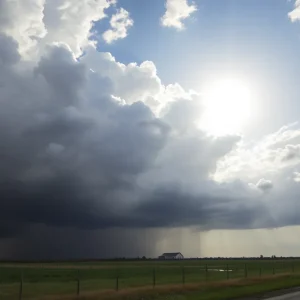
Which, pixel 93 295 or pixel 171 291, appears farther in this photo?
pixel 171 291

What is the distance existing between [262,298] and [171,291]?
7.42 metres

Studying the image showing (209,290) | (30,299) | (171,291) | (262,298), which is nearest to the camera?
(30,299)

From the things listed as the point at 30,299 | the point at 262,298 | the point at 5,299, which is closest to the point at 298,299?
the point at 262,298

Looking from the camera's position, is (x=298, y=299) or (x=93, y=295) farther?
(x=93, y=295)

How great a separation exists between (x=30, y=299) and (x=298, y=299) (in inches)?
609

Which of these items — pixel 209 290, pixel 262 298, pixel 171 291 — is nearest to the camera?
pixel 262 298

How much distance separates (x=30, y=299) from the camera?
2545 centimetres

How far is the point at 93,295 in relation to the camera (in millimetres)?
28094

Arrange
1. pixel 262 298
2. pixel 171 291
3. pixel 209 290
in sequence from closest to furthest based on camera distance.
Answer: pixel 262 298, pixel 171 291, pixel 209 290

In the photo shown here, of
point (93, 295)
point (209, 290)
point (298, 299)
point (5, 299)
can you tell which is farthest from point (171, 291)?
point (5, 299)

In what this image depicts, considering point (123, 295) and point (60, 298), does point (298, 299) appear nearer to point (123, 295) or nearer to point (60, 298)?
point (123, 295)

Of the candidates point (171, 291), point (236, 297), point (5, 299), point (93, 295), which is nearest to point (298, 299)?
point (236, 297)

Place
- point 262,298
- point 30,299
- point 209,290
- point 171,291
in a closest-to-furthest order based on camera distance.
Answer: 1. point 30,299
2. point 262,298
3. point 171,291
4. point 209,290

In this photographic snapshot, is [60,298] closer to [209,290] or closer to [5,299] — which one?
[5,299]
